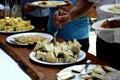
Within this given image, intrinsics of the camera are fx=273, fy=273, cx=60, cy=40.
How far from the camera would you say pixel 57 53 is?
1165 millimetres

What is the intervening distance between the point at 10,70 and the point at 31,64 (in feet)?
0.31

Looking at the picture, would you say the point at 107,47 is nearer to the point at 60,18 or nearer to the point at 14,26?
the point at 60,18

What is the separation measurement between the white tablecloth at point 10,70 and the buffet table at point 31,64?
0.02 meters

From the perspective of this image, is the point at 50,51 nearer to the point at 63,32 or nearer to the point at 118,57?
the point at 118,57

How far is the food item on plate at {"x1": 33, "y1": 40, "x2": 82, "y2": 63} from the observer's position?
114 centimetres

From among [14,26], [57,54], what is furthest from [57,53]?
[14,26]

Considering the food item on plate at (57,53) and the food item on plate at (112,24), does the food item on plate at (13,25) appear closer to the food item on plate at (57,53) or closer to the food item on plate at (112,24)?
the food item on plate at (57,53)

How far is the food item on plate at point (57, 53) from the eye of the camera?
114 cm

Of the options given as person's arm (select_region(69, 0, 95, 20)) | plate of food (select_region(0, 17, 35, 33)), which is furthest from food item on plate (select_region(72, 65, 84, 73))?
plate of food (select_region(0, 17, 35, 33))

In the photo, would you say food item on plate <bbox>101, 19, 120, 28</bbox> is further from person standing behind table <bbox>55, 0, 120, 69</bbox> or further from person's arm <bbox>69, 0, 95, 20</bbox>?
person's arm <bbox>69, 0, 95, 20</bbox>

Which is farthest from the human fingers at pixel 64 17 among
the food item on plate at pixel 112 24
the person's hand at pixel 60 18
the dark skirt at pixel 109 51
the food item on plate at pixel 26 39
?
the food item on plate at pixel 112 24

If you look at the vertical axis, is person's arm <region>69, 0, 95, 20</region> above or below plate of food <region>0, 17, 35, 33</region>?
above

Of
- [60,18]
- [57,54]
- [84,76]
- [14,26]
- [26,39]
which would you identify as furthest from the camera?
[14,26]

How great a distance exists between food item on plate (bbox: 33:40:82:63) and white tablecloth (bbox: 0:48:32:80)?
10 centimetres
